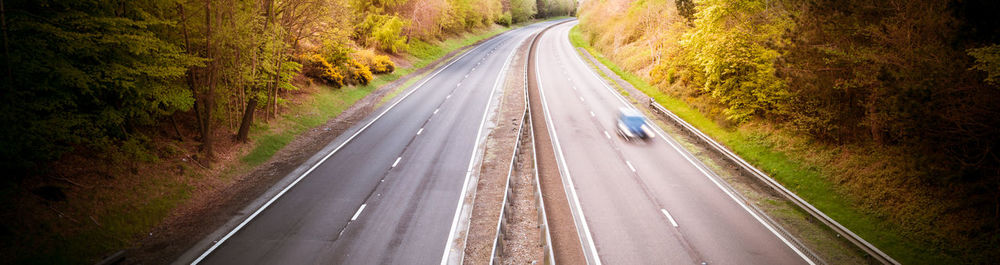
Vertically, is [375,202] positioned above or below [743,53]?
below

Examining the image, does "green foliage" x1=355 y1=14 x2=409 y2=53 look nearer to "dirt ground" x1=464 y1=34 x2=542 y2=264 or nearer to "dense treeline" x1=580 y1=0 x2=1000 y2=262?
"dirt ground" x1=464 y1=34 x2=542 y2=264

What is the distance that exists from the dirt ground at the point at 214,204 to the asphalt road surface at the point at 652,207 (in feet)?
39.8

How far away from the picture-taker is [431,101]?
31.0m

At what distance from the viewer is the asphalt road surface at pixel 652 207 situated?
39.3ft

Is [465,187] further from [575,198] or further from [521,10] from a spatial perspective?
[521,10]

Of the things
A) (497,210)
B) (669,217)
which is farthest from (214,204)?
(669,217)

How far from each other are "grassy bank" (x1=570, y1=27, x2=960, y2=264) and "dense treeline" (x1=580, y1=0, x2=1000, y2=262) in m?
0.42

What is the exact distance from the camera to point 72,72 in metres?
11.2

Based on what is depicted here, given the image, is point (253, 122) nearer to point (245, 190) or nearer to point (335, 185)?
point (245, 190)

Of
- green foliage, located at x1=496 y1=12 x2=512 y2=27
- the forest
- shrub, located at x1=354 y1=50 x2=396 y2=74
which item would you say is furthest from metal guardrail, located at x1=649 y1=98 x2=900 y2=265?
green foliage, located at x1=496 y1=12 x2=512 y2=27

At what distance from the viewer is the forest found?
35.2 feet

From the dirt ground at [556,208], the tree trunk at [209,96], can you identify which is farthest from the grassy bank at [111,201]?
the dirt ground at [556,208]

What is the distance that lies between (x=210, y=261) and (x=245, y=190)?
495 cm

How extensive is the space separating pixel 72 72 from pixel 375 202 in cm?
922
